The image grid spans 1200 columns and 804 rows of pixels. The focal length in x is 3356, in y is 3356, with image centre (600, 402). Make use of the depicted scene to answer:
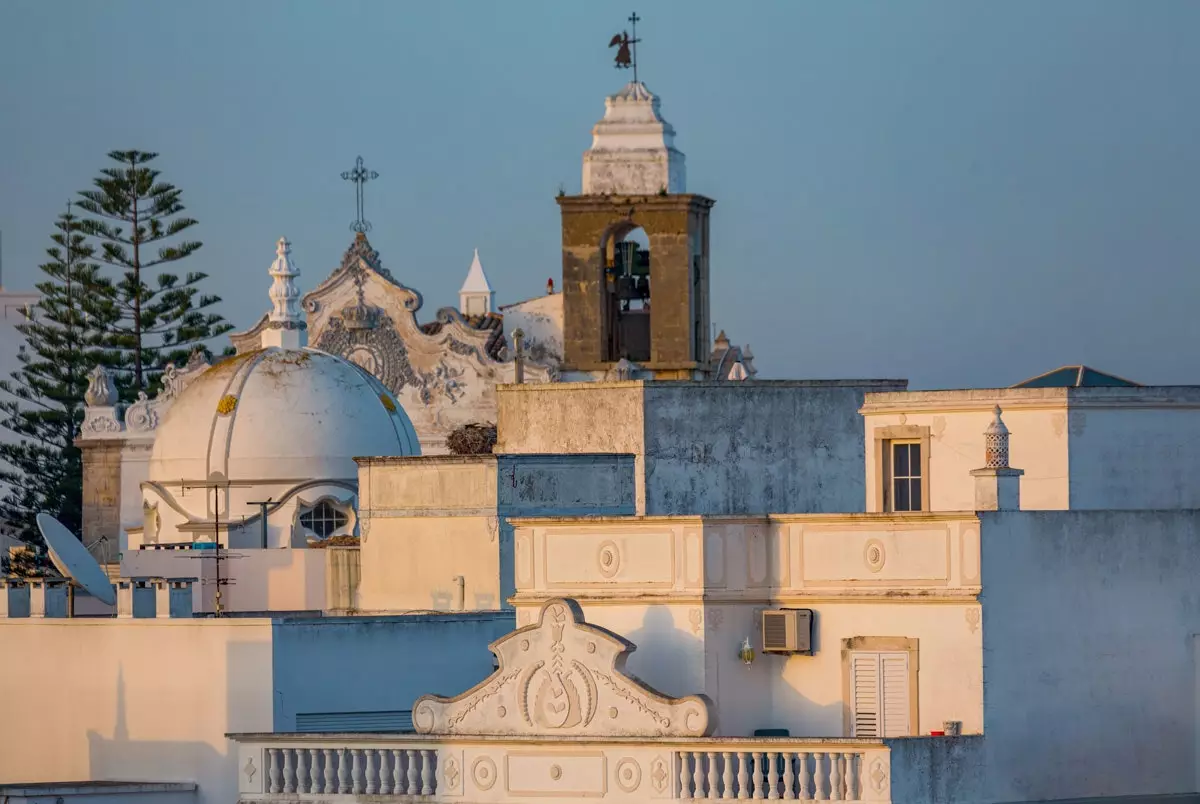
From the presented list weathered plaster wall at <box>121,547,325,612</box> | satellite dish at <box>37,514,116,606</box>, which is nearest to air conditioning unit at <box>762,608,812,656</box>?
satellite dish at <box>37,514,116,606</box>

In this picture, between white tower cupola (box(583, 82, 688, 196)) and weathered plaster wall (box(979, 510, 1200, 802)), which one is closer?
weathered plaster wall (box(979, 510, 1200, 802))

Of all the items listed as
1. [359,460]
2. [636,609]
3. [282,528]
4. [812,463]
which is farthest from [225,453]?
[636,609]

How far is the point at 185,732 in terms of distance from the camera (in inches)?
1307

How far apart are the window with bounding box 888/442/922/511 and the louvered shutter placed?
117 inches

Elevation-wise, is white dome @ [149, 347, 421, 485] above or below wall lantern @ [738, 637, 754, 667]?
above

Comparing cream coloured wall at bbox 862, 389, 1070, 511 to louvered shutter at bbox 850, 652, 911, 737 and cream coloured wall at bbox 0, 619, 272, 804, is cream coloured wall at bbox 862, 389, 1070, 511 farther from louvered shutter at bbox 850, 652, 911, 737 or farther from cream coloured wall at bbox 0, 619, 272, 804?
cream coloured wall at bbox 0, 619, 272, 804

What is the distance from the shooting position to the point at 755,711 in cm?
2672

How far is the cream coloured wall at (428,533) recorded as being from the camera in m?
37.2

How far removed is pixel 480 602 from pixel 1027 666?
1200cm

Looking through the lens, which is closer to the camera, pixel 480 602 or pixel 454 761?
pixel 454 761

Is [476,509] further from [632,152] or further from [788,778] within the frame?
[632,152]

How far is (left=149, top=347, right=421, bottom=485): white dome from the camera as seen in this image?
4606cm

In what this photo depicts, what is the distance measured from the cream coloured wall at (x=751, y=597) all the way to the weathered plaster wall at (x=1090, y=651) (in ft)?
2.00

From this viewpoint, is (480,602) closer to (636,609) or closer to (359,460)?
(359,460)
